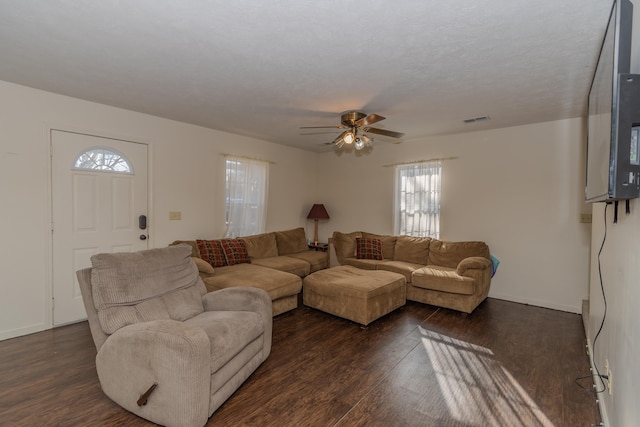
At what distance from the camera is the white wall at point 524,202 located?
3.78 metres

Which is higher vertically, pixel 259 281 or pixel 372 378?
pixel 259 281

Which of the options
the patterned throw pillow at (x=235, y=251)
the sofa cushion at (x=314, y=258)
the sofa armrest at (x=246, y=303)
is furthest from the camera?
the sofa cushion at (x=314, y=258)

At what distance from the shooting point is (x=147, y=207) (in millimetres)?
3926

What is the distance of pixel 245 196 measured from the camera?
5066 mm

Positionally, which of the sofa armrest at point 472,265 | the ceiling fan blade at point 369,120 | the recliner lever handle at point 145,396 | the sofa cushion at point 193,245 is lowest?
the recliner lever handle at point 145,396

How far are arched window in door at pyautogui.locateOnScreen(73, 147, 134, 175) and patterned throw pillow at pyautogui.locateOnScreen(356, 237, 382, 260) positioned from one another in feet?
11.1

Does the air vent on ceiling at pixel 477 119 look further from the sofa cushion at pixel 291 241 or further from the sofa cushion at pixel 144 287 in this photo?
the sofa cushion at pixel 144 287

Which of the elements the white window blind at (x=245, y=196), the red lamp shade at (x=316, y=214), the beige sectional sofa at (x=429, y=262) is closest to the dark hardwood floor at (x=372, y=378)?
the beige sectional sofa at (x=429, y=262)

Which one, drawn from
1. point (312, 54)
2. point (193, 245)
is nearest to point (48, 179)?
point (193, 245)

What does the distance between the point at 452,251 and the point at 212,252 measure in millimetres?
3351

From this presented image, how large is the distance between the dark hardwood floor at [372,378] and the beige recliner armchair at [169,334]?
7.6 inches

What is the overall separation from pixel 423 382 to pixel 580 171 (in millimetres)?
3318

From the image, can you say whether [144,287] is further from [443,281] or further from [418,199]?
[418,199]

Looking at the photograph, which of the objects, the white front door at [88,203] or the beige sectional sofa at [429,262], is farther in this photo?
the beige sectional sofa at [429,262]
